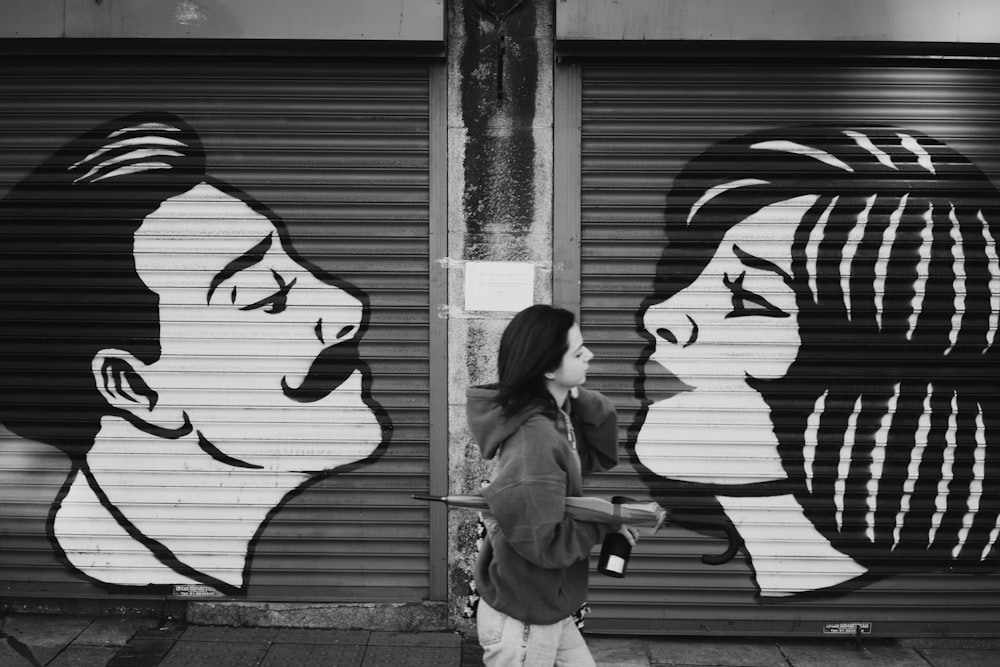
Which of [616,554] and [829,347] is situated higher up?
[829,347]

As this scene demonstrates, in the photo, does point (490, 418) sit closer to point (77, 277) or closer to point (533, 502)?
point (533, 502)

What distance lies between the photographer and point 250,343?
5234mm

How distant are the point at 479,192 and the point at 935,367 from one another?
283 cm

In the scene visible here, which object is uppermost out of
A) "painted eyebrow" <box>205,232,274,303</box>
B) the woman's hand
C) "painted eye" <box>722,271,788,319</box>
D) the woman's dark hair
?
"painted eyebrow" <box>205,232,274,303</box>

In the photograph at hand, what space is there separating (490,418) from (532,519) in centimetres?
37

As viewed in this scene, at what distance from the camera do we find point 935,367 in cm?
518

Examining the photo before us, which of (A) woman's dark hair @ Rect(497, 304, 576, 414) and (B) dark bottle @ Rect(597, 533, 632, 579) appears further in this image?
(B) dark bottle @ Rect(597, 533, 632, 579)

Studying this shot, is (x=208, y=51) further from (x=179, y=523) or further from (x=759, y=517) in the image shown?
(x=759, y=517)

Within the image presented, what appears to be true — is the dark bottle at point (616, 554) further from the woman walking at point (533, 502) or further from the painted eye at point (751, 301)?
the painted eye at point (751, 301)

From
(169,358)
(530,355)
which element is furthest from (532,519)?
(169,358)

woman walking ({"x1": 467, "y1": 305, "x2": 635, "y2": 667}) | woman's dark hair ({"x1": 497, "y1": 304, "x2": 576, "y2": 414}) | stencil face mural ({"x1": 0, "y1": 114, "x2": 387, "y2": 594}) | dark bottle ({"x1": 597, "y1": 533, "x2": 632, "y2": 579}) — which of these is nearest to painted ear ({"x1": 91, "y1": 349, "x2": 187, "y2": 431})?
stencil face mural ({"x1": 0, "y1": 114, "x2": 387, "y2": 594})

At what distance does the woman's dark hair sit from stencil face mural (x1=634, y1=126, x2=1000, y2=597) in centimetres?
239

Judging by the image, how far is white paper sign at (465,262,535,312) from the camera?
512 centimetres

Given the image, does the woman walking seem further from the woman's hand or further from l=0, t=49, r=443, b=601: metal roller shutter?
l=0, t=49, r=443, b=601: metal roller shutter
